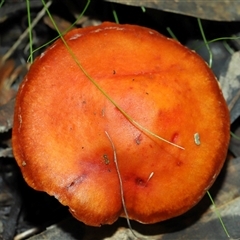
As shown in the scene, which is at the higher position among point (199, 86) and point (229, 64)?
point (199, 86)

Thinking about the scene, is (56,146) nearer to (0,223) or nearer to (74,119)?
(74,119)

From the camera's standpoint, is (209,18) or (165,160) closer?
(165,160)

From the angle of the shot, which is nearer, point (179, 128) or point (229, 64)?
point (179, 128)

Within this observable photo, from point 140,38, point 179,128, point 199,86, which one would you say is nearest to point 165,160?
point 179,128

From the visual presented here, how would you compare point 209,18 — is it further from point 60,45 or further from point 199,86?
point 60,45

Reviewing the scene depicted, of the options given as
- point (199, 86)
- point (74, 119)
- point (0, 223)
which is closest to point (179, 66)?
point (199, 86)

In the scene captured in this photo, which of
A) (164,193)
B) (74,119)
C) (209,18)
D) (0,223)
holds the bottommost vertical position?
(0,223)
